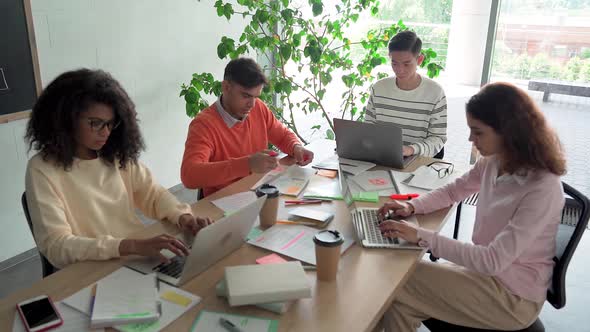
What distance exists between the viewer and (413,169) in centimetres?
215

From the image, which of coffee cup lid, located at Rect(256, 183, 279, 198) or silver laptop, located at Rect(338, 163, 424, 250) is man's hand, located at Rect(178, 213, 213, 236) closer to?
coffee cup lid, located at Rect(256, 183, 279, 198)

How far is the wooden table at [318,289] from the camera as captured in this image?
106 centimetres

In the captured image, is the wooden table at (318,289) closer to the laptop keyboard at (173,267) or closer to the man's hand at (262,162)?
the laptop keyboard at (173,267)

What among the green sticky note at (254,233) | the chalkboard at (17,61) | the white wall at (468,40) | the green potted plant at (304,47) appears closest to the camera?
the green sticky note at (254,233)

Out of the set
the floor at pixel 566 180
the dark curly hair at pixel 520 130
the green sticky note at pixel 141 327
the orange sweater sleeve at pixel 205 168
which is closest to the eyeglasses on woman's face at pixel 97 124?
the orange sweater sleeve at pixel 205 168

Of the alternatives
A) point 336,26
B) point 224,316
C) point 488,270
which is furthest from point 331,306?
point 336,26

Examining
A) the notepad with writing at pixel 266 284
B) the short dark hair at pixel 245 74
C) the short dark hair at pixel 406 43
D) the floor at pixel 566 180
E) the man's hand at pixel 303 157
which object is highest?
the short dark hair at pixel 406 43

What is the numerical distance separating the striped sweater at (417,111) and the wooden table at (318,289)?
3.78ft

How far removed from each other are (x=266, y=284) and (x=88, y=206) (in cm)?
72

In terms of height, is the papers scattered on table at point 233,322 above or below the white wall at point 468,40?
below

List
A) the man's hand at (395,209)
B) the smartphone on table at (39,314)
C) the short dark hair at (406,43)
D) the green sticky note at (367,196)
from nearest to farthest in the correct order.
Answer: the smartphone on table at (39,314) → the man's hand at (395,209) → the green sticky note at (367,196) → the short dark hair at (406,43)

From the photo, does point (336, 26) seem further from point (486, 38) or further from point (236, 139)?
point (236, 139)

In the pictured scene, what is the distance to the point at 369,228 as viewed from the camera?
1532 mm

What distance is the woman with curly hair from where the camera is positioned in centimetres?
129
